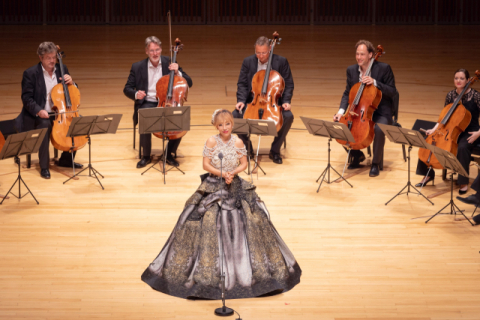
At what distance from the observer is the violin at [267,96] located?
6.10 meters

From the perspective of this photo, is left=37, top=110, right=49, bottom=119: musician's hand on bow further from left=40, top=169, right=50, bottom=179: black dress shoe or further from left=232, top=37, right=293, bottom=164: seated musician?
left=232, top=37, right=293, bottom=164: seated musician

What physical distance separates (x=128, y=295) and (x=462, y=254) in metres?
2.41

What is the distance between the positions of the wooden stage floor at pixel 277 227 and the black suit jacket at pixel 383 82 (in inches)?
24.7

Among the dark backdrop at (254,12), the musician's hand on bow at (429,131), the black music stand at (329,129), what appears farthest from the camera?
the dark backdrop at (254,12)

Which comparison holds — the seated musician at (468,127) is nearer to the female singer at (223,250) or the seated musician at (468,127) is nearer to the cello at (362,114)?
the cello at (362,114)

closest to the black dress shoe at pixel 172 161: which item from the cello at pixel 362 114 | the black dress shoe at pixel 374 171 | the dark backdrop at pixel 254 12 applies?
the cello at pixel 362 114

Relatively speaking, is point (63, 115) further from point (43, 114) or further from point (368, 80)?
point (368, 80)

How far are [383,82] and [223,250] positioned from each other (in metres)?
3.20

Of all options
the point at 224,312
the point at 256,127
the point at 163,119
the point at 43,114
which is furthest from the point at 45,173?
the point at 224,312

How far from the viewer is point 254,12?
1177 cm

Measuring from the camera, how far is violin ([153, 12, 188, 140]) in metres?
6.05

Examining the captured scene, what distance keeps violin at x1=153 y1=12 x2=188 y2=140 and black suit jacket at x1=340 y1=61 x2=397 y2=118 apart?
1.67 m

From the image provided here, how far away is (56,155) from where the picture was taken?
664 centimetres

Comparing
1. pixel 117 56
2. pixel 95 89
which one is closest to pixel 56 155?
pixel 95 89
